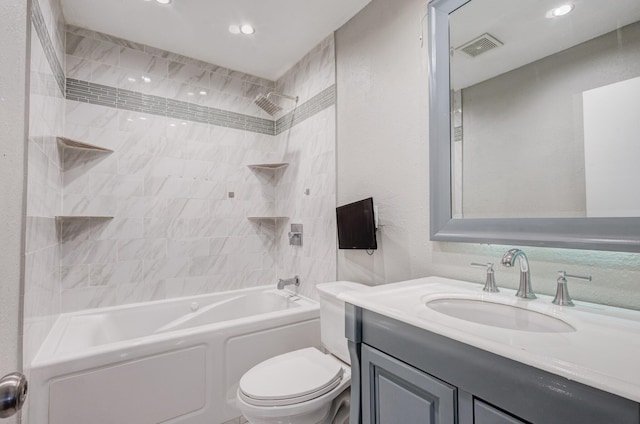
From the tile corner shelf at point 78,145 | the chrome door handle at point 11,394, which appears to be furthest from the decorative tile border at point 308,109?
the chrome door handle at point 11,394

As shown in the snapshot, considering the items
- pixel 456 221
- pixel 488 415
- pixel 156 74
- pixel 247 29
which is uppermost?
pixel 247 29

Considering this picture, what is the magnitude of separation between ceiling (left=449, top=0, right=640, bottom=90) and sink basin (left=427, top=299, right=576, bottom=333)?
3.13 ft

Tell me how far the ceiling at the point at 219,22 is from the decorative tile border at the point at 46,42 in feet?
Answer: 1.42

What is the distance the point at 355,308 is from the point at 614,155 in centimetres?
98

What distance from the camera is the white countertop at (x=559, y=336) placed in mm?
546

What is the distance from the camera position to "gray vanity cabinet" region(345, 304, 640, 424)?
1.84 ft

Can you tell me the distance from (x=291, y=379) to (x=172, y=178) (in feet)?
6.15

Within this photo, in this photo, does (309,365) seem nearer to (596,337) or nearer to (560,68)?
(596,337)

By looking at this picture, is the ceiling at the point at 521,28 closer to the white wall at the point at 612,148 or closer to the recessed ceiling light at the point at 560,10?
the recessed ceiling light at the point at 560,10

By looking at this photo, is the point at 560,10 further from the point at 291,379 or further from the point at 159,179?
the point at 159,179

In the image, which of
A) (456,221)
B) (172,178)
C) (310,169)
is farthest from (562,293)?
(172,178)

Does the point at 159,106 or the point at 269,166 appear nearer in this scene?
the point at 159,106

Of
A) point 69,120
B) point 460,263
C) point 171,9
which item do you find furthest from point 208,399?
point 171,9

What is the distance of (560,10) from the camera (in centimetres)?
108
